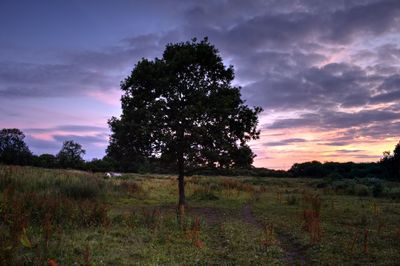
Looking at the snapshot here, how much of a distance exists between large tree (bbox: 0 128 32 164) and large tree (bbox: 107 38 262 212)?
95188 millimetres

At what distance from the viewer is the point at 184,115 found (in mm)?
25391

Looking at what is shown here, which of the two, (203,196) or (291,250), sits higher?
(203,196)

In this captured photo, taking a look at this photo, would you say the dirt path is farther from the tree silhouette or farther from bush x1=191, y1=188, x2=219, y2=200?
the tree silhouette

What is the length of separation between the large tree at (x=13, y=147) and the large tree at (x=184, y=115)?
95188 mm

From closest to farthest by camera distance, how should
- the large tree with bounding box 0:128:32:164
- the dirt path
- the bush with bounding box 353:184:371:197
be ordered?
the dirt path < the bush with bounding box 353:184:371:197 < the large tree with bounding box 0:128:32:164

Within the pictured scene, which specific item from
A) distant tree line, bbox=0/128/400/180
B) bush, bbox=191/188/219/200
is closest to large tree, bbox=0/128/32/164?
distant tree line, bbox=0/128/400/180

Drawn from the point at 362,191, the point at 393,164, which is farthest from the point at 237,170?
the point at 362,191

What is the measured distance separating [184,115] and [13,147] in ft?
373

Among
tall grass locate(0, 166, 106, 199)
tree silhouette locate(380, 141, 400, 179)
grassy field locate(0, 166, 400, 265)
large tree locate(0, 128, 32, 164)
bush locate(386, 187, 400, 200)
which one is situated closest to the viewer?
grassy field locate(0, 166, 400, 265)

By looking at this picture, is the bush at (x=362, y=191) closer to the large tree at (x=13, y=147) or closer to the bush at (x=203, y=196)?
the bush at (x=203, y=196)

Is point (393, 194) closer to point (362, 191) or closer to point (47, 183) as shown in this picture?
point (362, 191)

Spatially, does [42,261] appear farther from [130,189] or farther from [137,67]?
[130,189]

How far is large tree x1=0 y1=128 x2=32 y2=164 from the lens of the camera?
11223 cm

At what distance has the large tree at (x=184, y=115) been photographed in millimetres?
26016
